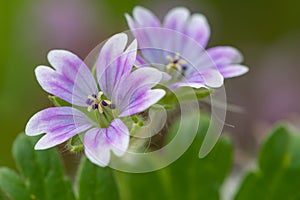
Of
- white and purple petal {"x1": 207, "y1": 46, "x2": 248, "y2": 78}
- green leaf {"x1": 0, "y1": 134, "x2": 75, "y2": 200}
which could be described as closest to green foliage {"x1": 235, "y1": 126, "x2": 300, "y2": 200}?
white and purple petal {"x1": 207, "y1": 46, "x2": 248, "y2": 78}

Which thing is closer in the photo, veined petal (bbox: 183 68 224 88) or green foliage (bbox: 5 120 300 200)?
veined petal (bbox: 183 68 224 88)

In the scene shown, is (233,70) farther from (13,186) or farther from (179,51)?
(13,186)

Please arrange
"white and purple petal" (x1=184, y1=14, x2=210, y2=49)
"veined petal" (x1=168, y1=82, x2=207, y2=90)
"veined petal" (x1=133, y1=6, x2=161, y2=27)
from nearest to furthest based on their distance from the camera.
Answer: "veined petal" (x1=168, y1=82, x2=207, y2=90) < "veined petal" (x1=133, y1=6, x2=161, y2=27) < "white and purple petal" (x1=184, y1=14, x2=210, y2=49)

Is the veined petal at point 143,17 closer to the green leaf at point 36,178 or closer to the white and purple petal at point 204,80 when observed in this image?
the white and purple petal at point 204,80

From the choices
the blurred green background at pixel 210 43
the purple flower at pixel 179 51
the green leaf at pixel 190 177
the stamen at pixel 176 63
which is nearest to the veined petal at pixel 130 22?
the purple flower at pixel 179 51

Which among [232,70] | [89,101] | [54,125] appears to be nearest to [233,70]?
[232,70]

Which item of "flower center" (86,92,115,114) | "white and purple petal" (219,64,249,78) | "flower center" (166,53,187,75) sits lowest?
"white and purple petal" (219,64,249,78)

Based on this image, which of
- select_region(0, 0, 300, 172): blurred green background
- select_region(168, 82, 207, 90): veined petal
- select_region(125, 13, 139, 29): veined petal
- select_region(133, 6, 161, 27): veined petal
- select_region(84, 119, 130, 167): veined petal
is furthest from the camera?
select_region(0, 0, 300, 172): blurred green background

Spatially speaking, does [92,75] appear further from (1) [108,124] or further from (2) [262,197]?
(2) [262,197]

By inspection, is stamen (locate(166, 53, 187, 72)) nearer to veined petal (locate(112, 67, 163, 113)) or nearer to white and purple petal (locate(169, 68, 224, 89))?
white and purple petal (locate(169, 68, 224, 89))
